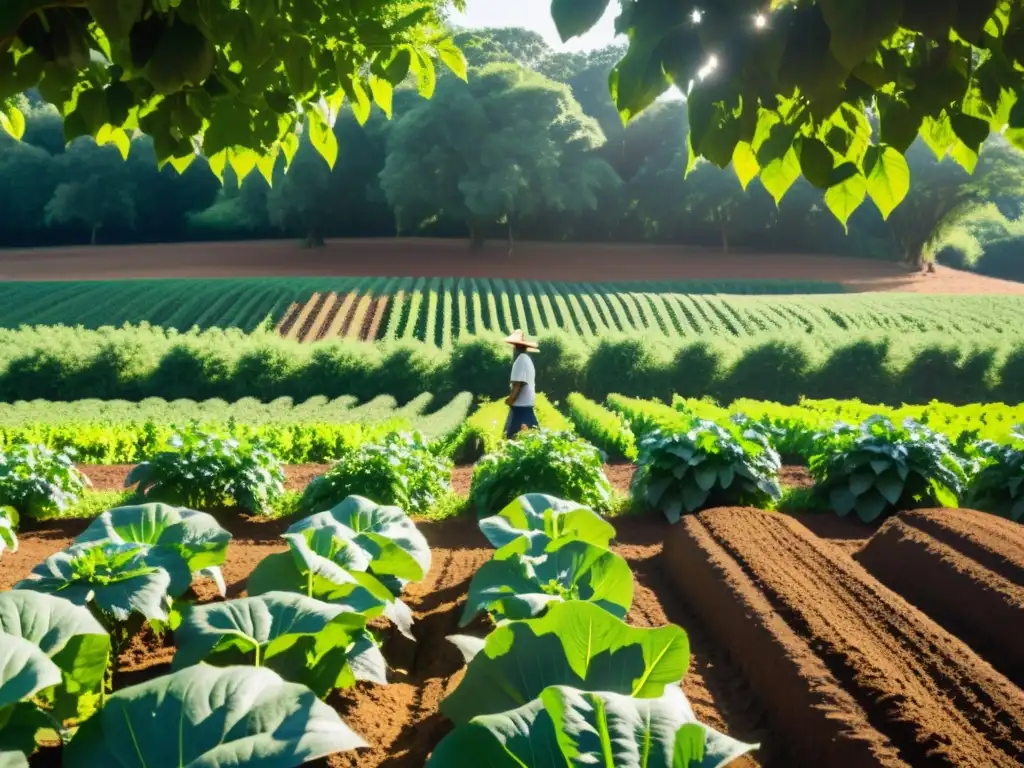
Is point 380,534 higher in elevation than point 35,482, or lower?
higher

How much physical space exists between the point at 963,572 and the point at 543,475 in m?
3.20

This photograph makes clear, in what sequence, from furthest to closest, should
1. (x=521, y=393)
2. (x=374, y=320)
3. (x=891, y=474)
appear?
(x=374, y=320) < (x=521, y=393) < (x=891, y=474)

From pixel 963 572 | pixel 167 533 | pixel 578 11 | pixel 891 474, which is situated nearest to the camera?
pixel 578 11

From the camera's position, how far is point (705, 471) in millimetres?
6812

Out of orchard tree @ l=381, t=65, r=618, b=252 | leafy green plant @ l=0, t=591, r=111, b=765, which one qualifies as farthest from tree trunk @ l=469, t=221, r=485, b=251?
leafy green plant @ l=0, t=591, r=111, b=765

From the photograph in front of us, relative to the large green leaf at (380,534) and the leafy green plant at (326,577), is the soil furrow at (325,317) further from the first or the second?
the leafy green plant at (326,577)

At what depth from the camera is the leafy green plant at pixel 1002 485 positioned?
6941 millimetres

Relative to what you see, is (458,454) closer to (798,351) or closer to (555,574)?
(555,574)

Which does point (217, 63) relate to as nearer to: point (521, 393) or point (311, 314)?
point (521, 393)

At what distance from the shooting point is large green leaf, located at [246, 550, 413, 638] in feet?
10.6

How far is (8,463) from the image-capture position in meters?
7.21

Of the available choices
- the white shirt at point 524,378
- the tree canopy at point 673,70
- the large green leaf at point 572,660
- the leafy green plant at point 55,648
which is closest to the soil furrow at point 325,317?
the white shirt at point 524,378

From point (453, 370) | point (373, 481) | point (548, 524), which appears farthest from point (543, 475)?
point (453, 370)

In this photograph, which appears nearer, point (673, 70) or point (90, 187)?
point (673, 70)
